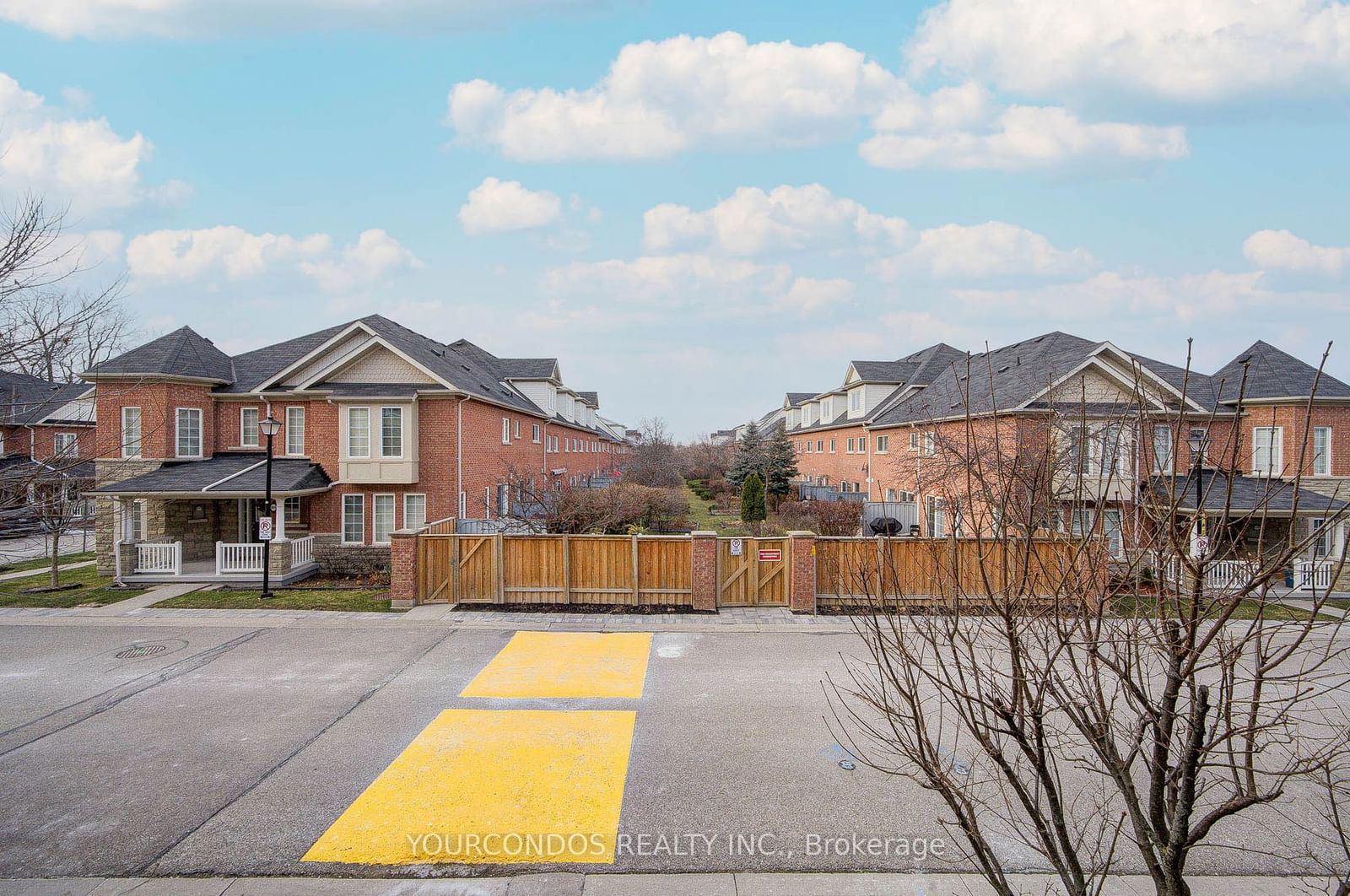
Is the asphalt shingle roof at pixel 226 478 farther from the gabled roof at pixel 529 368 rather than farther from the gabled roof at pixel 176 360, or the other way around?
the gabled roof at pixel 529 368

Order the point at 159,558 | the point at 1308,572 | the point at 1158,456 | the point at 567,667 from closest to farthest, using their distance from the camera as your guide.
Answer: the point at 1308,572
the point at 1158,456
the point at 567,667
the point at 159,558

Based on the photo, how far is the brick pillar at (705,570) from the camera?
15.8 meters

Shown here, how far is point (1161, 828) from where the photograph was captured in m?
3.05

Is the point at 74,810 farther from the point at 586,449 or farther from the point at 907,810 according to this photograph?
the point at 586,449

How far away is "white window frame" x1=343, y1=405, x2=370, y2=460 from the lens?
21000mm

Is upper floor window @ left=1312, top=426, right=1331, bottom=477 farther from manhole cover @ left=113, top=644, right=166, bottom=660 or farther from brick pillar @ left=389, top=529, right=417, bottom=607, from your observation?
manhole cover @ left=113, top=644, right=166, bottom=660

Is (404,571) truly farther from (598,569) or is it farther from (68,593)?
(68,593)

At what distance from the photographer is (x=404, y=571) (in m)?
16.0

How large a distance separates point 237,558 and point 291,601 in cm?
431

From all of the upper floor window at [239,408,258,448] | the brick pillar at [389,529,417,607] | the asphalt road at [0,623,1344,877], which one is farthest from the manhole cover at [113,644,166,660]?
the upper floor window at [239,408,258,448]

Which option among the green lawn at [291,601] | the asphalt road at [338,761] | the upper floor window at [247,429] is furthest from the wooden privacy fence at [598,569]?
the upper floor window at [247,429]

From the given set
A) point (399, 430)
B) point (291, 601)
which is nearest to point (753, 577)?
point (291, 601)

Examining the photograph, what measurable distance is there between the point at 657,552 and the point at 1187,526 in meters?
13.2

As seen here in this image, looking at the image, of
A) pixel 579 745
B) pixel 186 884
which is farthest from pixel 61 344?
pixel 579 745
